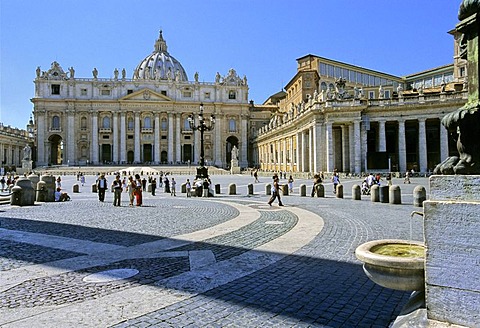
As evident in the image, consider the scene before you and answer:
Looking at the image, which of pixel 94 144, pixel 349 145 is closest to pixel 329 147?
Answer: pixel 349 145

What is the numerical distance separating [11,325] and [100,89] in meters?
86.3

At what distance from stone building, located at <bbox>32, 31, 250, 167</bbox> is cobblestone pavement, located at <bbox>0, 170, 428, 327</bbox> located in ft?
240

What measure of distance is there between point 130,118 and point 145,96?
6417 mm

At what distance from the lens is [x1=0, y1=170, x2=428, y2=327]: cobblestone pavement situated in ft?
13.6

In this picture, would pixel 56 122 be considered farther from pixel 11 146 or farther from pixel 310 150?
pixel 310 150

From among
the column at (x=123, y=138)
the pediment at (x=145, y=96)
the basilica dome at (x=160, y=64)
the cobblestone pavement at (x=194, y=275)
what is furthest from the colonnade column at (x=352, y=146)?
the basilica dome at (x=160, y=64)

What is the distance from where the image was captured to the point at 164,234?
929cm

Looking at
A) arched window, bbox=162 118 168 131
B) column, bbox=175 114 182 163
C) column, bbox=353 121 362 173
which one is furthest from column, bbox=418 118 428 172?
arched window, bbox=162 118 168 131

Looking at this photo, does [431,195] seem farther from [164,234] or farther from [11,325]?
[164,234]

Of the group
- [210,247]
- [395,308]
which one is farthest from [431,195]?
[210,247]

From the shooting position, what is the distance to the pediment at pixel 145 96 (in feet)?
266

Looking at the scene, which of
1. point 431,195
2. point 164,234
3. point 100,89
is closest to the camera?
point 431,195

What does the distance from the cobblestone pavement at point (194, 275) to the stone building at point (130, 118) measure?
7311cm

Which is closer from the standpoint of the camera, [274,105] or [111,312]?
[111,312]
